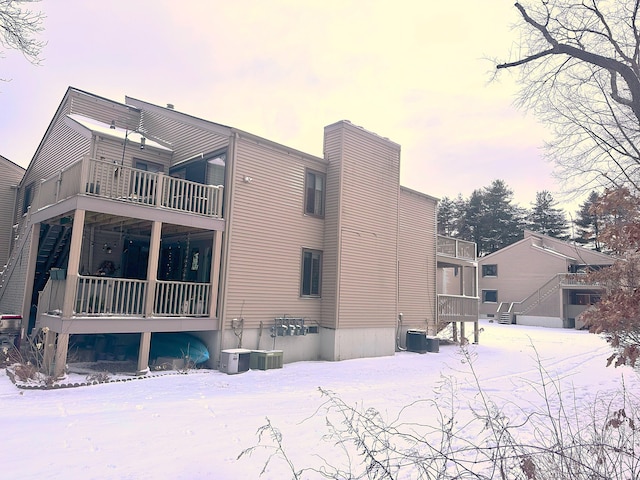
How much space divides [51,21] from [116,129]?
4.62 m

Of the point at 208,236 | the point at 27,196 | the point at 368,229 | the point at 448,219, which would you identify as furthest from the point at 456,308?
the point at 448,219

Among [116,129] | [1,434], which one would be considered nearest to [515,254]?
[116,129]

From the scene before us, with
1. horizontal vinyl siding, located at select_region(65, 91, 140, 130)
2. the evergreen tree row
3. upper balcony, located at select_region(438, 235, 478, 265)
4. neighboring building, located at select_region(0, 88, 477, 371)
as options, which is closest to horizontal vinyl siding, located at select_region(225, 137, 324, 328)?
neighboring building, located at select_region(0, 88, 477, 371)

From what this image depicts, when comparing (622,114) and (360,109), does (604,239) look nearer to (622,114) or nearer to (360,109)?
(622,114)

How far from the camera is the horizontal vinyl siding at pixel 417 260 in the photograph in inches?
752

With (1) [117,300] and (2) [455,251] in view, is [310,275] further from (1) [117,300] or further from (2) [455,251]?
(2) [455,251]

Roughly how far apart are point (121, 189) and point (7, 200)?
998cm

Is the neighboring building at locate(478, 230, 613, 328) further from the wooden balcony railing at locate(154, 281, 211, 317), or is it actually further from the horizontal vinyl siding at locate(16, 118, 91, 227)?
the horizontal vinyl siding at locate(16, 118, 91, 227)

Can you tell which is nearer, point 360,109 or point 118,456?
point 118,456

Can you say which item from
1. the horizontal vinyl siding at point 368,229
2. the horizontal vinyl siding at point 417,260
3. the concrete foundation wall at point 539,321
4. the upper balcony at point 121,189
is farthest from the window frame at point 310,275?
the concrete foundation wall at point 539,321

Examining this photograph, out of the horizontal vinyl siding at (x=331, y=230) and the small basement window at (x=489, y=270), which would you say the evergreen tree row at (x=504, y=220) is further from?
the horizontal vinyl siding at (x=331, y=230)

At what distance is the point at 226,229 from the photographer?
42.9 feet

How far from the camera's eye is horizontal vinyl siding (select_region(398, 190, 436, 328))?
752 inches

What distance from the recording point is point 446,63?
11.5m
